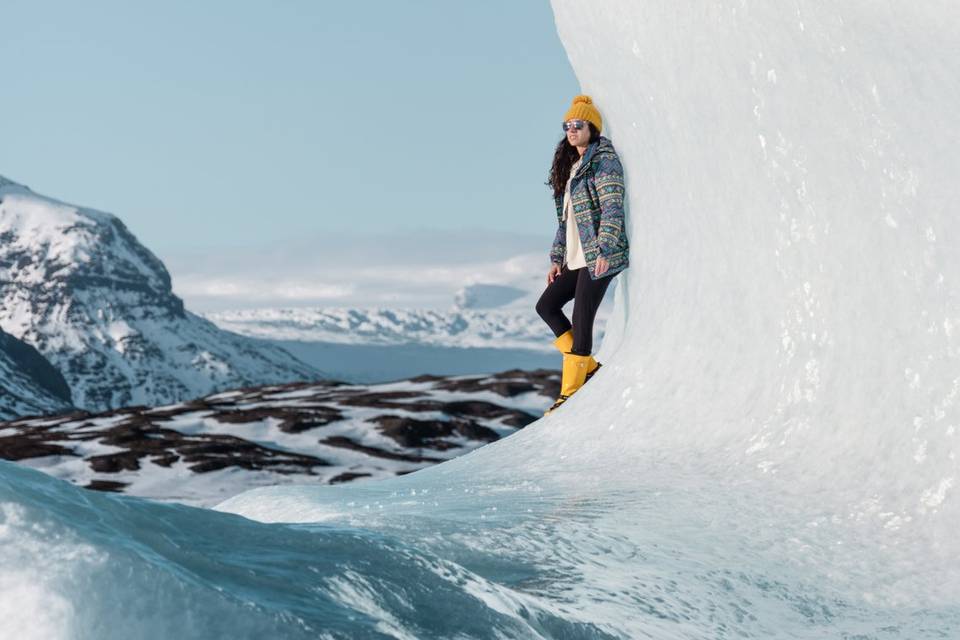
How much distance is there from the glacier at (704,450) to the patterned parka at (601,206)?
162 mm

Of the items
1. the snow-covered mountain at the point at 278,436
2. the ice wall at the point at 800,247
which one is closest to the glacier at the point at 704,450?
the ice wall at the point at 800,247

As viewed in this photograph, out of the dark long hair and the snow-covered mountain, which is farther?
the snow-covered mountain

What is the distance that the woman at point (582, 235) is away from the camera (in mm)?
9375

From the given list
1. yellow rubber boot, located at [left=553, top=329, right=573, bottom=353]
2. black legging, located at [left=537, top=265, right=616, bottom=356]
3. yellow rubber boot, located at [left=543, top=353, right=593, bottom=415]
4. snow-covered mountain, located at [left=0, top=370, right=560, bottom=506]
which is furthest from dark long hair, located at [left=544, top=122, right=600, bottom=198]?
snow-covered mountain, located at [left=0, top=370, right=560, bottom=506]

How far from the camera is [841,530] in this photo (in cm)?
621

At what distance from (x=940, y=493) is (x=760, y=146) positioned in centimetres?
266

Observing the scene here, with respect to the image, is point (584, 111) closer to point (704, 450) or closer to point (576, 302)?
point (576, 302)

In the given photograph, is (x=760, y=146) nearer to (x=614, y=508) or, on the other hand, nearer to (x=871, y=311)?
(x=871, y=311)

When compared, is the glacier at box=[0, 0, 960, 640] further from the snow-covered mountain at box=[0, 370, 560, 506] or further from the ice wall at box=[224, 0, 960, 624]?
the snow-covered mountain at box=[0, 370, 560, 506]

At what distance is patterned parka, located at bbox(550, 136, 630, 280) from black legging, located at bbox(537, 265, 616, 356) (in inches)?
6.8

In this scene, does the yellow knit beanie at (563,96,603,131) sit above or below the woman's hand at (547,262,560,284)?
above

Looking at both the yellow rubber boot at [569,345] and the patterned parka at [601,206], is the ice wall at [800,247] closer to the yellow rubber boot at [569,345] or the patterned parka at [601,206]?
the patterned parka at [601,206]

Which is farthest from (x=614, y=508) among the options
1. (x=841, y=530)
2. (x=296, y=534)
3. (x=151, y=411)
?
(x=151, y=411)

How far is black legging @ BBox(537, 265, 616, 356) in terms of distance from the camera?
380 inches
